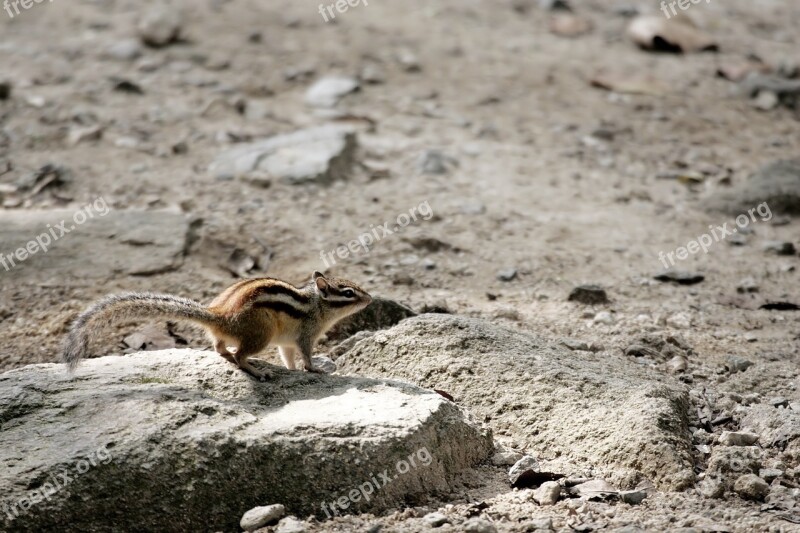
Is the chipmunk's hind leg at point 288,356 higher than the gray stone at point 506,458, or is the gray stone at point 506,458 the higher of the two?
the chipmunk's hind leg at point 288,356

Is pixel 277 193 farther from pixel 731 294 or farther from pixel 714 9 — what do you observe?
pixel 714 9

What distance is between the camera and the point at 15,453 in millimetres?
3869

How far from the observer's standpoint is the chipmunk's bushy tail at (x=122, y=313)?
14.0 ft

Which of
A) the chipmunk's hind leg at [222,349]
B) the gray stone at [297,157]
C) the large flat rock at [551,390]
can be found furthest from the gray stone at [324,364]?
the gray stone at [297,157]

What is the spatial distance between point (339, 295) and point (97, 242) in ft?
8.24

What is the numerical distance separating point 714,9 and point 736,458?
1025cm

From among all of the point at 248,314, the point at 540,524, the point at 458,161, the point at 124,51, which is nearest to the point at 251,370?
the point at 248,314

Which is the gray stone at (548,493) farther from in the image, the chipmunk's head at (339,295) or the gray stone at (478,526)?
the chipmunk's head at (339,295)

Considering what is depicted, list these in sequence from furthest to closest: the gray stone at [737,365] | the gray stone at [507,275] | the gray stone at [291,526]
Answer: the gray stone at [507,275] → the gray stone at [737,365] → the gray stone at [291,526]

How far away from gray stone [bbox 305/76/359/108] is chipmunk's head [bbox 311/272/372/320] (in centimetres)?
498

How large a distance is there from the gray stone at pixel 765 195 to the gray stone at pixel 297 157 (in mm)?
3138

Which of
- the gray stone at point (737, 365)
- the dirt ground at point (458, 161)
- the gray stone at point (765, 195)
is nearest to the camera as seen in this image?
the gray stone at point (737, 365)

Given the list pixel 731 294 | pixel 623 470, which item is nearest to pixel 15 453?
pixel 623 470

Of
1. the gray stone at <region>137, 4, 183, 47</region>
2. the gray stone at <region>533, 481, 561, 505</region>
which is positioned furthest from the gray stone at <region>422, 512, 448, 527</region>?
the gray stone at <region>137, 4, 183, 47</region>
